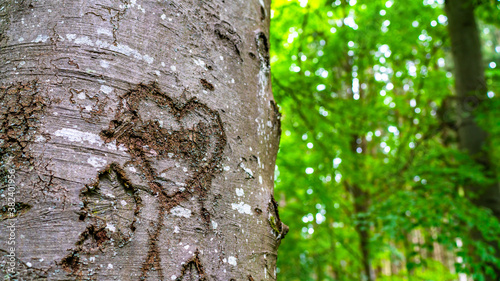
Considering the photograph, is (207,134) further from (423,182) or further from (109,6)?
(423,182)

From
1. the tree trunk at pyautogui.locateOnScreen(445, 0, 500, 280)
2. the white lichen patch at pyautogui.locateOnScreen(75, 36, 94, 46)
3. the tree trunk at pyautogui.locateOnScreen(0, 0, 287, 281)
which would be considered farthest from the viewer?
the tree trunk at pyautogui.locateOnScreen(445, 0, 500, 280)

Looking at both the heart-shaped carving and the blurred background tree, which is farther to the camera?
the blurred background tree

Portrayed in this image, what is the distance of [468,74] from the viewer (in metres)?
4.74

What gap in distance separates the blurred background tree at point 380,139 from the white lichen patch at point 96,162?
89.0 inches

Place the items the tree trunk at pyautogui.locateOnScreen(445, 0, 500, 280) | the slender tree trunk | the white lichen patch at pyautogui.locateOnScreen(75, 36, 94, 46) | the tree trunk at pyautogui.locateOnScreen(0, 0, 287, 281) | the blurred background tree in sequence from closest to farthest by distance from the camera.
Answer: the tree trunk at pyautogui.locateOnScreen(0, 0, 287, 281) → the white lichen patch at pyautogui.locateOnScreen(75, 36, 94, 46) → the blurred background tree → the tree trunk at pyautogui.locateOnScreen(445, 0, 500, 280) → the slender tree trunk

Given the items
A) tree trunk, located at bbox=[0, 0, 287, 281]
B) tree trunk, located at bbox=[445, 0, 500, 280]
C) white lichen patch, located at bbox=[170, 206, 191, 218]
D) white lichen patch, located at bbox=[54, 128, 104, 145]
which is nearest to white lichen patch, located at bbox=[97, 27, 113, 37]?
tree trunk, located at bbox=[0, 0, 287, 281]

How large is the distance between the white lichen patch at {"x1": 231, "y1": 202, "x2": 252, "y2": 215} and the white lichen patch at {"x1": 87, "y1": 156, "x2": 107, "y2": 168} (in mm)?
307

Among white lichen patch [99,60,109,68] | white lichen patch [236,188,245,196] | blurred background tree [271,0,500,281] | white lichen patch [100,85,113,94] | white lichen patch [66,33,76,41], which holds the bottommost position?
white lichen patch [236,188,245,196]

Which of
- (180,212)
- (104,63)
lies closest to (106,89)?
(104,63)

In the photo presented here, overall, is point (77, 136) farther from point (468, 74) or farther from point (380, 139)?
point (380, 139)

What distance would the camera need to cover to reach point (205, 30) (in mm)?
869

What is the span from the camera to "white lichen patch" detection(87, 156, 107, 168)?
0.66 m

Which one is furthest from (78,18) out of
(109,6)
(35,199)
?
(35,199)

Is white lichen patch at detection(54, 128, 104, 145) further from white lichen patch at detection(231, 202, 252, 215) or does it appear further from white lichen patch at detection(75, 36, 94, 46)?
white lichen patch at detection(231, 202, 252, 215)
